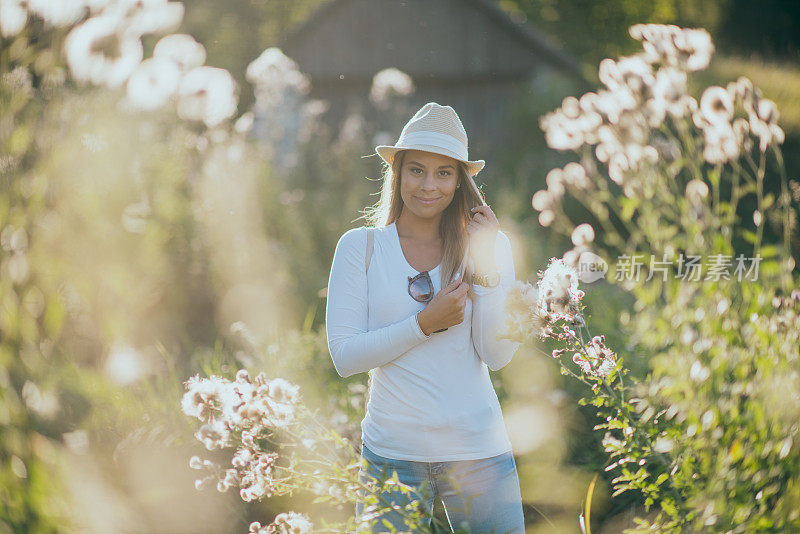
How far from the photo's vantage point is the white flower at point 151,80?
6.59 ft

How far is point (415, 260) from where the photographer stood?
7.85ft

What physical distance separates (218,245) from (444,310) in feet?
15.7

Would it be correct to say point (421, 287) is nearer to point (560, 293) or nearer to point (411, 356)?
point (411, 356)

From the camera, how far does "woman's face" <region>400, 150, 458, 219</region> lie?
2348 millimetres

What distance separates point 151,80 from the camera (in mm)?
2658

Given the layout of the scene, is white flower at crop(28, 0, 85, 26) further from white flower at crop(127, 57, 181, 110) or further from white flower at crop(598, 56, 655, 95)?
white flower at crop(598, 56, 655, 95)

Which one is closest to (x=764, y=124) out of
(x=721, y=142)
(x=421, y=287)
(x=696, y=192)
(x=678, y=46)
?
(x=721, y=142)

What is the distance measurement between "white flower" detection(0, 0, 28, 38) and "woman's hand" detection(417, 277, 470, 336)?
1200 millimetres

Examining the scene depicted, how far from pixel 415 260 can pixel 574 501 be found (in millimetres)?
1667

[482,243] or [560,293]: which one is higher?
[482,243]

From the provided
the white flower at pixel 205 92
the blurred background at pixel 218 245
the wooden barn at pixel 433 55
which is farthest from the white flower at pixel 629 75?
the wooden barn at pixel 433 55

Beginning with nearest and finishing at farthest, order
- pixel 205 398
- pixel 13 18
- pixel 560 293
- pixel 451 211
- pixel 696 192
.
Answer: pixel 13 18 < pixel 560 293 < pixel 205 398 < pixel 451 211 < pixel 696 192

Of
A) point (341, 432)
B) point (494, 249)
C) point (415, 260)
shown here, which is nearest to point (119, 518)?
point (341, 432)

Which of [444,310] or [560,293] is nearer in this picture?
[560,293]
